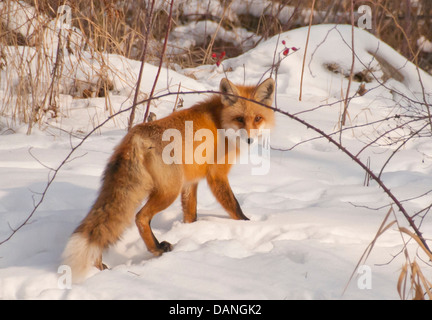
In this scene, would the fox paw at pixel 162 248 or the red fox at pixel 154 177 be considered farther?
the fox paw at pixel 162 248

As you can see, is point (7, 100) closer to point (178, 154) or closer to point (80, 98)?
point (80, 98)

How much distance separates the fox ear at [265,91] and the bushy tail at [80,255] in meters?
1.66

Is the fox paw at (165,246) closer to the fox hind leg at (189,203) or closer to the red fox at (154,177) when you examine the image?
the red fox at (154,177)

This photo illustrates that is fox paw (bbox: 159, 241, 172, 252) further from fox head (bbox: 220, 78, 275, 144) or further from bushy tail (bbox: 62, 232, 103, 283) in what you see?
fox head (bbox: 220, 78, 275, 144)

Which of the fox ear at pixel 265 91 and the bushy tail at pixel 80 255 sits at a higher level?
the fox ear at pixel 265 91

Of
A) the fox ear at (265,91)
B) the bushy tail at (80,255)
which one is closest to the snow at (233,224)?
the bushy tail at (80,255)

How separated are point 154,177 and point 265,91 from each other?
1.17 m

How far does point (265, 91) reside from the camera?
3471 mm

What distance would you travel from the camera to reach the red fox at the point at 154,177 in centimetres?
239

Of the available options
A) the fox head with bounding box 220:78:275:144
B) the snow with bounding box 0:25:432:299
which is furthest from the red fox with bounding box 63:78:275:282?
the snow with bounding box 0:25:432:299

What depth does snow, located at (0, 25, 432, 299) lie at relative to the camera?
219 cm

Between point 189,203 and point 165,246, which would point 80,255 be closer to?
point 165,246
